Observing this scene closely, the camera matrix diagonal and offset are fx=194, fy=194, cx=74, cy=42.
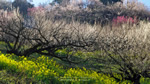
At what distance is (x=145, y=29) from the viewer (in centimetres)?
987


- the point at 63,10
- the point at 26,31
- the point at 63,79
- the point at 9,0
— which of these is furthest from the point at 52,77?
the point at 9,0

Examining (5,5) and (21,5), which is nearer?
(21,5)

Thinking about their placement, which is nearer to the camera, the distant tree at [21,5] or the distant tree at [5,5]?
the distant tree at [5,5]

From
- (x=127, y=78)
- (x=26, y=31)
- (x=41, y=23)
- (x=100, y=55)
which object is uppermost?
(x=41, y=23)

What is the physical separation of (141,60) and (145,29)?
1875 mm

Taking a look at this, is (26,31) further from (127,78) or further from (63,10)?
(63,10)

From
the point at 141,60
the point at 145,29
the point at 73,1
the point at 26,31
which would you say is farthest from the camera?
the point at 73,1

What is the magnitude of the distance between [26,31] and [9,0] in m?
35.7

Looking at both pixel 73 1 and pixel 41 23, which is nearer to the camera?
pixel 41 23

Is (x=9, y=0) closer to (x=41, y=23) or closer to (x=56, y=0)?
(x=56, y=0)

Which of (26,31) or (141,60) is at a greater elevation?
(26,31)

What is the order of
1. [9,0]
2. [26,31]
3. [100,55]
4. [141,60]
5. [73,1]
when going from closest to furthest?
1. [141,60]
2. [100,55]
3. [26,31]
4. [73,1]
5. [9,0]

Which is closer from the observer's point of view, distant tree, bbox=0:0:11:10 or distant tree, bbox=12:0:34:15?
distant tree, bbox=0:0:11:10

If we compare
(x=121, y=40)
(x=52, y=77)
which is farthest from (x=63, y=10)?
(x=52, y=77)
